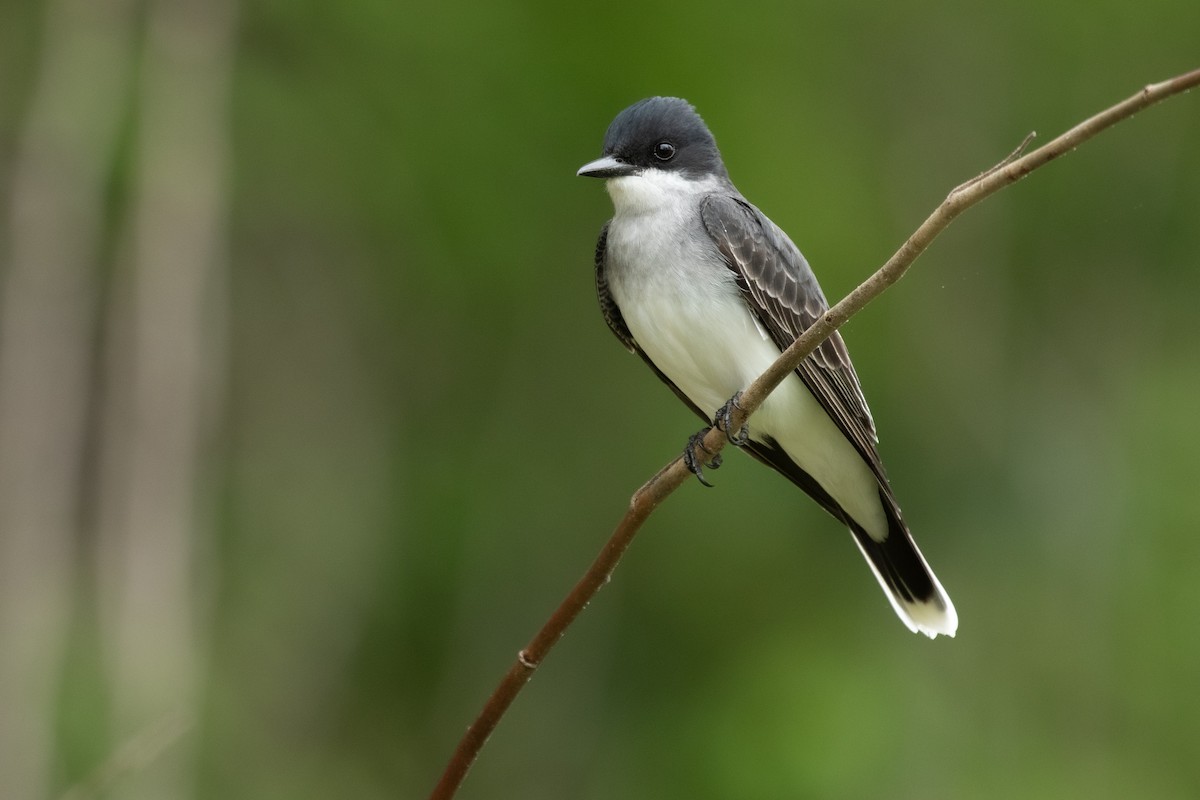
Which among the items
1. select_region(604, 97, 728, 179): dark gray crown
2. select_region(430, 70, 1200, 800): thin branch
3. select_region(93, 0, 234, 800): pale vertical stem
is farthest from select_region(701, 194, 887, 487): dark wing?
select_region(93, 0, 234, 800): pale vertical stem

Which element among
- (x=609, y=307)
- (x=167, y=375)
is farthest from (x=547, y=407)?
(x=609, y=307)

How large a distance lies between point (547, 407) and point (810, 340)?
162 inches

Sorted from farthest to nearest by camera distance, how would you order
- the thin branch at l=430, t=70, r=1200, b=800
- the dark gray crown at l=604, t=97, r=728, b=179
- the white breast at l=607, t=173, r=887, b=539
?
the dark gray crown at l=604, t=97, r=728, b=179 < the white breast at l=607, t=173, r=887, b=539 < the thin branch at l=430, t=70, r=1200, b=800

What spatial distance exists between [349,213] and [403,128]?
A: 0.43 meters

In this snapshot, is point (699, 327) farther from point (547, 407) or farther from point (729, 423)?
point (547, 407)

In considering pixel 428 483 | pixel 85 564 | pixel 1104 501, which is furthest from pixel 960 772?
pixel 85 564

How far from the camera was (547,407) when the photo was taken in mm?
6508

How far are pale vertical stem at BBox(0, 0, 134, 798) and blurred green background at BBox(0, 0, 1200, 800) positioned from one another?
0.05 feet

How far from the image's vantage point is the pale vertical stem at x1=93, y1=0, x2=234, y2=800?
193 inches

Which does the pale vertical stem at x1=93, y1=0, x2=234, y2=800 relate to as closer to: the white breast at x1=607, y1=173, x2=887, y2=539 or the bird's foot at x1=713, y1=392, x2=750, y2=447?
the white breast at x1=607, y1=173, x2=887, y2=539

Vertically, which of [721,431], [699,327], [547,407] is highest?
A: [699,327]

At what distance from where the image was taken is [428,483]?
249 inches

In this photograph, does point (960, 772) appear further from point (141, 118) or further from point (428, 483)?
point (141, 118)

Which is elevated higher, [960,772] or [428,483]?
[428,483]
